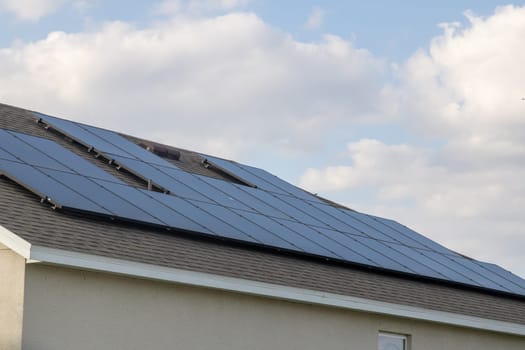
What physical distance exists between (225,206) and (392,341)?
365 centimetres

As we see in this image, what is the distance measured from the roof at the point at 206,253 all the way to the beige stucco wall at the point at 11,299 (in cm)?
42

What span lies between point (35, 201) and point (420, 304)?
23.0 ft

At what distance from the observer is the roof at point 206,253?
44.0 feet

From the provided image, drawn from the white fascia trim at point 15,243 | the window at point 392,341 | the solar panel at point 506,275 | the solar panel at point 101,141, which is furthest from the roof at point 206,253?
the solar panel at point 506,275

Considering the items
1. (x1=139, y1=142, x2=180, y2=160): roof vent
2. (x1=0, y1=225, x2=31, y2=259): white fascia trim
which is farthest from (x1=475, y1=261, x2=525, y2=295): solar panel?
(x1=0, y1=225, x2=31, y2=259): white fascia trim

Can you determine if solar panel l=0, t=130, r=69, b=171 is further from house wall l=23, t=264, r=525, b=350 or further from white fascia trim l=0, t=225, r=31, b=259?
white fascia trim l=0, t=225, r=31, b=259

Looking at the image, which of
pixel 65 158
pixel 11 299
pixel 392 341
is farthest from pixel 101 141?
pixel 11 299

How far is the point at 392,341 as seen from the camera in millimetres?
18000

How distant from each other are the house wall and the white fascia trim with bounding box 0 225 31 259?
1.51ft

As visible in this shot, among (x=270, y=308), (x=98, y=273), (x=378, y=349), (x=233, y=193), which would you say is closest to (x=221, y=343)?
(x=270, y=308)

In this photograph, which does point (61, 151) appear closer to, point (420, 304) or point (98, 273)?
point (98, 273)

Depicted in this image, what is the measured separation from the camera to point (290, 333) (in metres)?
16.0

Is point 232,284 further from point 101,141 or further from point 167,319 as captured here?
point 101,141

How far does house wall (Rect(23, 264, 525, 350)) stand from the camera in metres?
12.9
